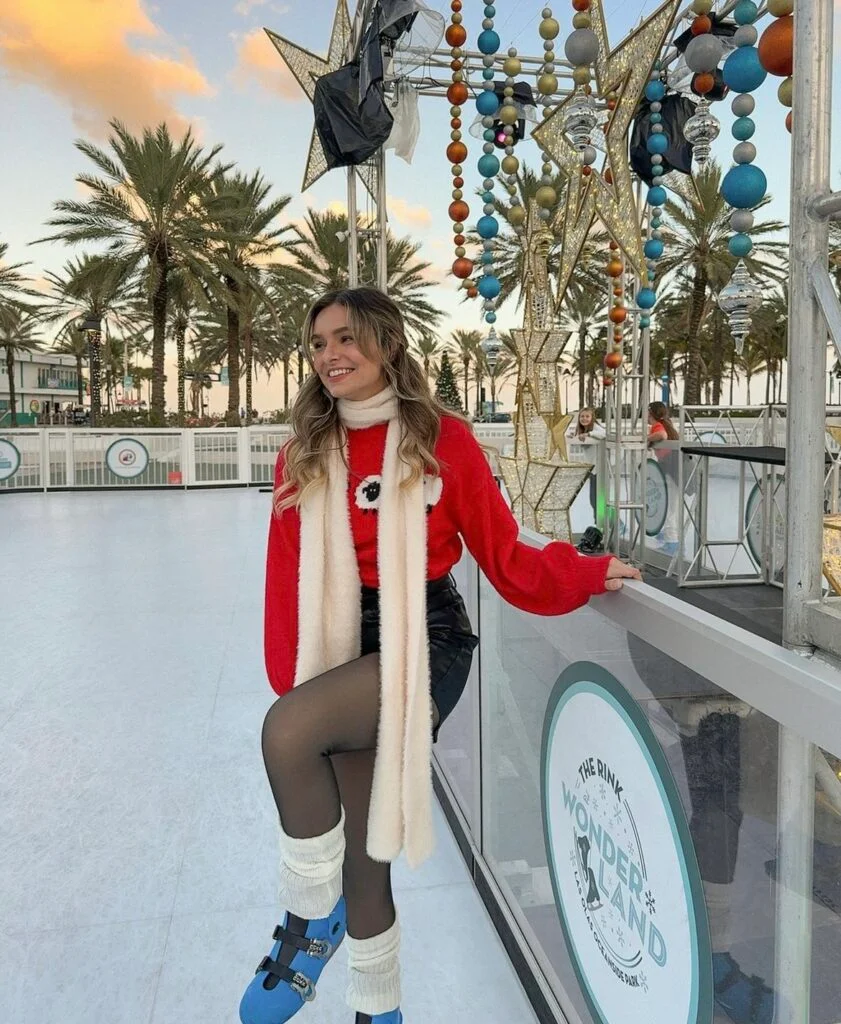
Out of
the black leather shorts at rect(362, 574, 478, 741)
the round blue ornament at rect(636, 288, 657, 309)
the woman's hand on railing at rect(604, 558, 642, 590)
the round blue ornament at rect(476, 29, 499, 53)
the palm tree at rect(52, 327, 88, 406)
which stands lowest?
the black leather shorts at rect(362, 574, 478, 741)

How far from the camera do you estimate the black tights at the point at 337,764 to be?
1.29 metres

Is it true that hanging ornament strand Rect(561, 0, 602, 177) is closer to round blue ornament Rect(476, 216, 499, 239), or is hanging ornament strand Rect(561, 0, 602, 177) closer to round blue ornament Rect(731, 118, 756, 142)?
round blue ornament Rect(731, 118, 756, 142)

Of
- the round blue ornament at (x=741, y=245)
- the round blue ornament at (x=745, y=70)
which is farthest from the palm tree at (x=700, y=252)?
the round blue ornament at (x=745, y=70)

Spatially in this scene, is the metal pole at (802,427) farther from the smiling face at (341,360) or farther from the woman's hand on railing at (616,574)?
the smiling face at (341,360)

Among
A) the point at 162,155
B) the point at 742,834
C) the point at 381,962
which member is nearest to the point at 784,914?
the point at 742,834

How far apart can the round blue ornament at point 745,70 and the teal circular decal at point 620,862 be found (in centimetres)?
122

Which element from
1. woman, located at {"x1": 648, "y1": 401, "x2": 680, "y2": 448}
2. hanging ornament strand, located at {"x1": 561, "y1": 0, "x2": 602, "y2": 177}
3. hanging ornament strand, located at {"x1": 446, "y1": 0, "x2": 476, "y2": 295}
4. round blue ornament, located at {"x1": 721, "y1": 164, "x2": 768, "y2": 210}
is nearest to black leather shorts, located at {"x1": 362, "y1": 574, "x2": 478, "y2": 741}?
round blue ornament, located at {"x1": 721, "y1": 164, "x2": 768, "y2": 210}

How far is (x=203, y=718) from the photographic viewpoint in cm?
319

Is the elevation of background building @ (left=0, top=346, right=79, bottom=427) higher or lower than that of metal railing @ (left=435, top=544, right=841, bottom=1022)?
higher

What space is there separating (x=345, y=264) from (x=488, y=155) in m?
17.9

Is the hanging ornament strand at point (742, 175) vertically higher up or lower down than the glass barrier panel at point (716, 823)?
higher up

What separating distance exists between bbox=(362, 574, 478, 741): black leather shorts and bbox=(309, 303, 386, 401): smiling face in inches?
15.0

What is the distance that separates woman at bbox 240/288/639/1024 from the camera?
52.4 inches

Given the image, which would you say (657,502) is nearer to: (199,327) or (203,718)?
(203,718)
